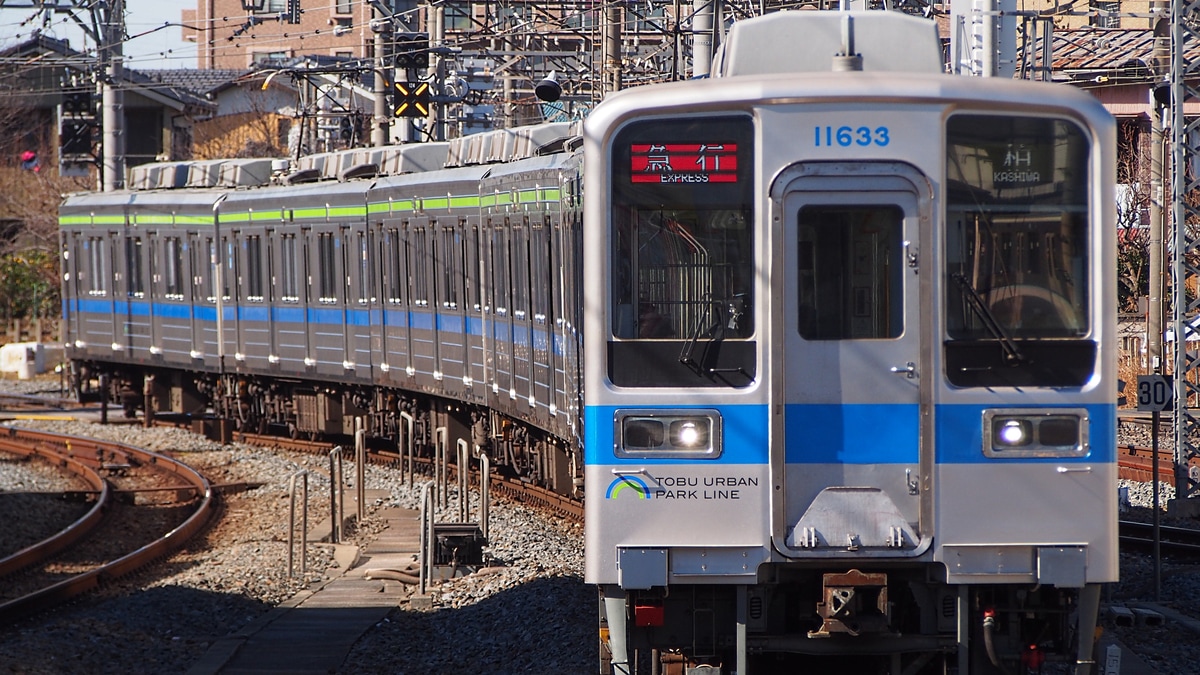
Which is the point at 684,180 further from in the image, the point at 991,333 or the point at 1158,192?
the point at 1158,192

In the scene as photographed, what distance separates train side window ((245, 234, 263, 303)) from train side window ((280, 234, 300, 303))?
515mm

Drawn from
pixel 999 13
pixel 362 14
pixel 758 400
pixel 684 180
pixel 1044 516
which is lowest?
pixel 1044 516

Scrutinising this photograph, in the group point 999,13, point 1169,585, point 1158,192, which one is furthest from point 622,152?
point 1158,192

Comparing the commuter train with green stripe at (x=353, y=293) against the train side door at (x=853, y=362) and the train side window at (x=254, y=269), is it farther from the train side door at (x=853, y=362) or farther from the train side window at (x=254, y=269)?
the train side door at (x=853, y=362)

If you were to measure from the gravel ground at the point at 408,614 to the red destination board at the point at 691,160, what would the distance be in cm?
281

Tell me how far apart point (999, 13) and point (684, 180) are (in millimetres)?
6836

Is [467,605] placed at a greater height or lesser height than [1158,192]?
lesser

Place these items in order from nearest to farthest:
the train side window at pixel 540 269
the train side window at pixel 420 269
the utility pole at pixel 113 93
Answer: the train side window at pixel 540 269 < the train side window at pixel 420 269 < the utility pole at pixel 113 93

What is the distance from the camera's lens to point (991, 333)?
5969 mm

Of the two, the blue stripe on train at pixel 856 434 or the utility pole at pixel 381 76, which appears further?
the utility pole at pixel 381 76

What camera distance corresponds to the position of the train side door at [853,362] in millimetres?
5930

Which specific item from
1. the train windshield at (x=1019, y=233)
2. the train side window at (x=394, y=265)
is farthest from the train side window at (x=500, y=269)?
the train windshield at (x=1019, y=233)

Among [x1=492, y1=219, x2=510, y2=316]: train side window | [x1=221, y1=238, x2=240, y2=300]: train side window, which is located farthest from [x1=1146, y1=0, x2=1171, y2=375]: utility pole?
[x1=221, y1=238, x2=240, y2=300]: train side window

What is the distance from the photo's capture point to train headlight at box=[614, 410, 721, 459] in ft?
19.5
